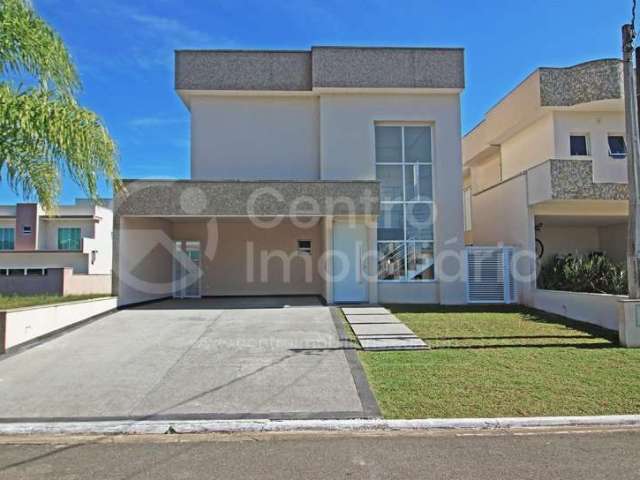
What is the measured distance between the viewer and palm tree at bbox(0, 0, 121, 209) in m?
7.73

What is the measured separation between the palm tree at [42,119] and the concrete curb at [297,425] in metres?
4.78

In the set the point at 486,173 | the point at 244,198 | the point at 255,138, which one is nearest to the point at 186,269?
the point at 255,138

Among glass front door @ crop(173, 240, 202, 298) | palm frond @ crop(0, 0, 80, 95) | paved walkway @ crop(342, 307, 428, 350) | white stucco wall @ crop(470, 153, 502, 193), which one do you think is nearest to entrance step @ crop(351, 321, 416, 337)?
paved walkway @ crop(342, 307, 428, 350)

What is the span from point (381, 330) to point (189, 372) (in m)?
4.32

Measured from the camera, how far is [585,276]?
12.8 metres

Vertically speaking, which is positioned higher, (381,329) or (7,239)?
(7,239)

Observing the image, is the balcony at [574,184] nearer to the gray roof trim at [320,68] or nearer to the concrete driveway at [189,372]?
the gray roof trim at [320,68]

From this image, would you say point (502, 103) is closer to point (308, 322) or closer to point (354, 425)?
point (308, 322)

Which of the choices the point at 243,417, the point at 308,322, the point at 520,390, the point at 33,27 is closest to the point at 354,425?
the point at 243,417

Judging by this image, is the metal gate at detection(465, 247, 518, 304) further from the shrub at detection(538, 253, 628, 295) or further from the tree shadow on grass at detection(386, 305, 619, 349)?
the shrub at detection(538, 253, 628, 295)

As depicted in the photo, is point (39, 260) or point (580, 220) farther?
point (39, 260)

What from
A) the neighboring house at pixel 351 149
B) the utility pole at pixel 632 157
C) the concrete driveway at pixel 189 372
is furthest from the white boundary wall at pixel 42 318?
the utility pole at pixel 632 157

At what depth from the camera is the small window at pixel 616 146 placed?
1505cm

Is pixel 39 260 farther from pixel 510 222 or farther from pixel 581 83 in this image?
pixel 581 83
